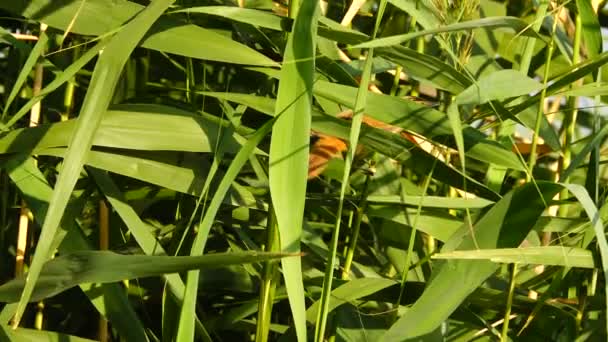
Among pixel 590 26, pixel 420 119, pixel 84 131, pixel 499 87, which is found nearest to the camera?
pixel 84 131

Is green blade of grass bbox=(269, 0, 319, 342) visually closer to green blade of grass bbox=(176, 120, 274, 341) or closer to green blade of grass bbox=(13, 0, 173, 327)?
green blade of grass bbox=(176, 120, 274, 341)

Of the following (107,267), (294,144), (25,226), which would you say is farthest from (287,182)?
(25,226)

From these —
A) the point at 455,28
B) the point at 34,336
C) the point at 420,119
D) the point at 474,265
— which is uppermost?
the point at 455,28

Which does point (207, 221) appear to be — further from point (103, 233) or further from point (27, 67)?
point (103, 233)

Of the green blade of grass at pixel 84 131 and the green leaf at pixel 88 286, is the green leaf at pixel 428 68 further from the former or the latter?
the green leaf at pixel 88 286

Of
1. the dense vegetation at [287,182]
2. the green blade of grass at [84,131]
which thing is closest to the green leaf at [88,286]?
the dense vegetation at [287,182]

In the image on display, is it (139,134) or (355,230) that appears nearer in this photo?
(139,134)

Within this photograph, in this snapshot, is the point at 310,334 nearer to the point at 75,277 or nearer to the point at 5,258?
the point at 75,277

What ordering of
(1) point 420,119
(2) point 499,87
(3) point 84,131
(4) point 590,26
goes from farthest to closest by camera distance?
(4) point 590,26 → (1) point 420,119 → (2) point 499,87 → (3) point 84,131
